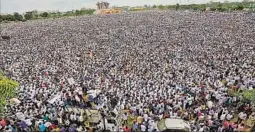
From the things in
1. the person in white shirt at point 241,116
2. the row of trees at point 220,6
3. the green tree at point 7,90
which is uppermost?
the green tree at point 7,90

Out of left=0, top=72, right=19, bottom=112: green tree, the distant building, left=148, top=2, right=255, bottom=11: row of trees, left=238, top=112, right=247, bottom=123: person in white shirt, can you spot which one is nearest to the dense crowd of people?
left=238, top=112, right=247, bottom=123: person in white shirt

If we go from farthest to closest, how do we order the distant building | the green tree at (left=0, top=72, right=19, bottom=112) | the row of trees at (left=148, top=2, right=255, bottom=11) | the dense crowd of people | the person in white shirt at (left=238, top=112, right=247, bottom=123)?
the distant building, the row of trees at (left=148, top=2, right=255, bottom=11), the green tree at (left=0, top=72, right=19, bottom=112), the person in white shirt at (left=238, top=112, right=247, bottom=123), the dense crowd of people

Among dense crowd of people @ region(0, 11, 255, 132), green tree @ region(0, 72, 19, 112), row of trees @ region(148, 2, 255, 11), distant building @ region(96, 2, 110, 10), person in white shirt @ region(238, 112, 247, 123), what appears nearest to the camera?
dense crowd of people @ region(0, 11, 255, 132)

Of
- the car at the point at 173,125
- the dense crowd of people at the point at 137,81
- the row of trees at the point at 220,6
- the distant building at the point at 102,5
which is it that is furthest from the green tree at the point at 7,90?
the distant building at the point at 102,5

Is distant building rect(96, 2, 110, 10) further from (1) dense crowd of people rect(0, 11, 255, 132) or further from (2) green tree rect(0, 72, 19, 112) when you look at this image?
(2) green tree rect(0, 72, 19, 112)

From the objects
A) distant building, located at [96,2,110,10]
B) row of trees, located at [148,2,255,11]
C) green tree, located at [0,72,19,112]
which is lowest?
distant building, located at [96,2,110,10]

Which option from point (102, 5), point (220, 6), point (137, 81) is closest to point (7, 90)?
point (137, 81)

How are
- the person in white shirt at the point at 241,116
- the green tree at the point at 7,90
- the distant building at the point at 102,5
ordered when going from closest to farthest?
the person in white shirt at the point at 241,116 → the green tree at the point at 7,90 → the distant building at the point at 102,5

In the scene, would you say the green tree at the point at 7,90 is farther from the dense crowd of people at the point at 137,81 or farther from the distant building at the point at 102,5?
the distant building at the point at 102,5

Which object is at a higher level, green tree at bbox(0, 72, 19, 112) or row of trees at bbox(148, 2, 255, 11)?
green tree at bbox(0, 72, 19, 112)
